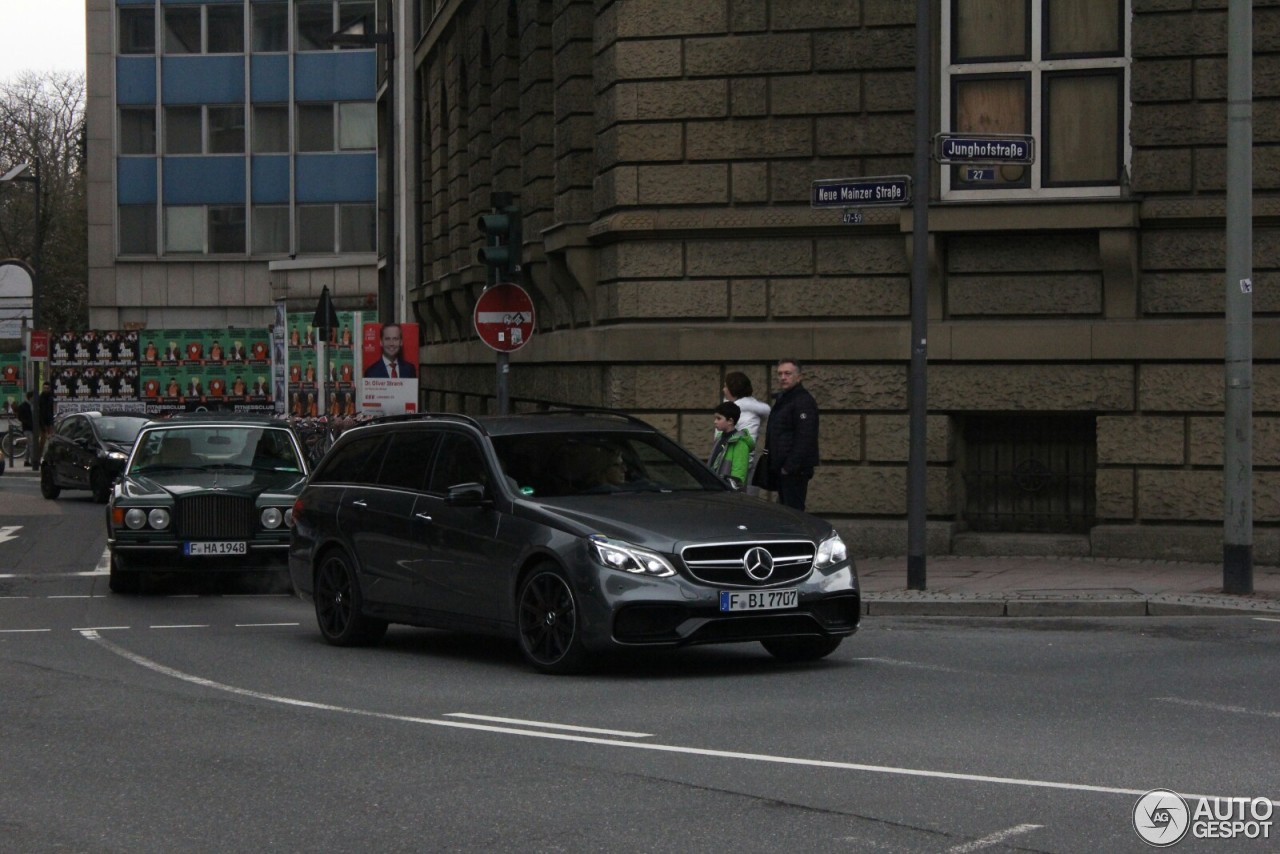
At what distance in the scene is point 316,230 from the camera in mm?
62812

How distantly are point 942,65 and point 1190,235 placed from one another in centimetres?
272

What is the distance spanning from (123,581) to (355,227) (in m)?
45.8

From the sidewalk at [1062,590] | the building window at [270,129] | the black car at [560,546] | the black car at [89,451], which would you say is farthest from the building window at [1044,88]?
the building window at [270,129]

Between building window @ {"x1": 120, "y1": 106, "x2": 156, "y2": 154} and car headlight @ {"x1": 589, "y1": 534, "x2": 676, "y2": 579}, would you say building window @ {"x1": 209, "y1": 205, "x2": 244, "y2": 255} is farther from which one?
car headlight @ {"x1": 589, "y1": 534, "x2": 676, "y2": 579}

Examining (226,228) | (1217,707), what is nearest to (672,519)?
(1217,707)

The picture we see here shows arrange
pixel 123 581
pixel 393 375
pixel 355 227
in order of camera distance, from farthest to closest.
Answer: pixel 355 227 → pixel 393 375 → pixel 123 581

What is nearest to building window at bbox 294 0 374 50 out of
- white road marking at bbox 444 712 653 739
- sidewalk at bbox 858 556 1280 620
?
sidewalk at bbox 858 556 1280 620

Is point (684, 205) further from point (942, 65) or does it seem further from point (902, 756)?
point (902, 756)

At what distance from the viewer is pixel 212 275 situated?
6275 centimetres

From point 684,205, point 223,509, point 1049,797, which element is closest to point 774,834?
point 1049,797

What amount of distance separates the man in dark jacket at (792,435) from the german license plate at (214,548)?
4551mm

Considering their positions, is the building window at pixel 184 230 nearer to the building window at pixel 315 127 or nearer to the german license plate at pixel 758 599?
the building window at pixel 315 127

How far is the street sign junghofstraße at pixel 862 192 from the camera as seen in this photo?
1507 cm

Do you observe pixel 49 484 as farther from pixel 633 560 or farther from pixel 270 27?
pixel 270 27
